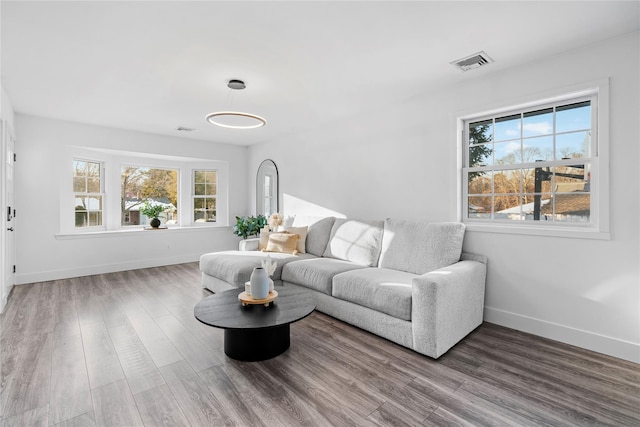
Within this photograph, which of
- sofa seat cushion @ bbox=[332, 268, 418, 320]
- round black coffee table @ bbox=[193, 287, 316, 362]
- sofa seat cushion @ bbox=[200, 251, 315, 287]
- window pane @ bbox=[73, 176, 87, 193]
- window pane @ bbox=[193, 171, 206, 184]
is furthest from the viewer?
window pane @ bbox=[193, 171, 206, 184]

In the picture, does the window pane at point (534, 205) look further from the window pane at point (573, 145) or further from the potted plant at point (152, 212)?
the potted plant at point (152, 212)

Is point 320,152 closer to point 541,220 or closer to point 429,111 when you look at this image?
point 429,111

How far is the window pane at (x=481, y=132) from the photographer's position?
319cm

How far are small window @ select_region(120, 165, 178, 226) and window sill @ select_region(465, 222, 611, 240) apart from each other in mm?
5423

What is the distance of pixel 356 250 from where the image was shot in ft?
12.1

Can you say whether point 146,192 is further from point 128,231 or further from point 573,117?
point 573,117

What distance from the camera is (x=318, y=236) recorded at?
14.2 feet

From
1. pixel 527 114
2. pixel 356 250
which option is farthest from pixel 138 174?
pixel 527 114

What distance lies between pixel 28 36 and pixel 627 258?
15.7 ft

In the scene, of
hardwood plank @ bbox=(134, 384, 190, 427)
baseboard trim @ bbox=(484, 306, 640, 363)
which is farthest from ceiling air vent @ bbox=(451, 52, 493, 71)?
hardwood plank @ bbox=(134, 384, 190, 427)

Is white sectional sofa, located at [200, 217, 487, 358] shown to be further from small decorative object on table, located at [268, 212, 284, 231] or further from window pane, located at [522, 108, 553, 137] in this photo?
window pane, located at [522, 108, 553, 137]

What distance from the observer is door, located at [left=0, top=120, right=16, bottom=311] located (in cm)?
338

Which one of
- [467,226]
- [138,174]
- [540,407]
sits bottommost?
[540,407]

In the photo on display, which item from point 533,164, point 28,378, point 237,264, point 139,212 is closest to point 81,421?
point 28,378
